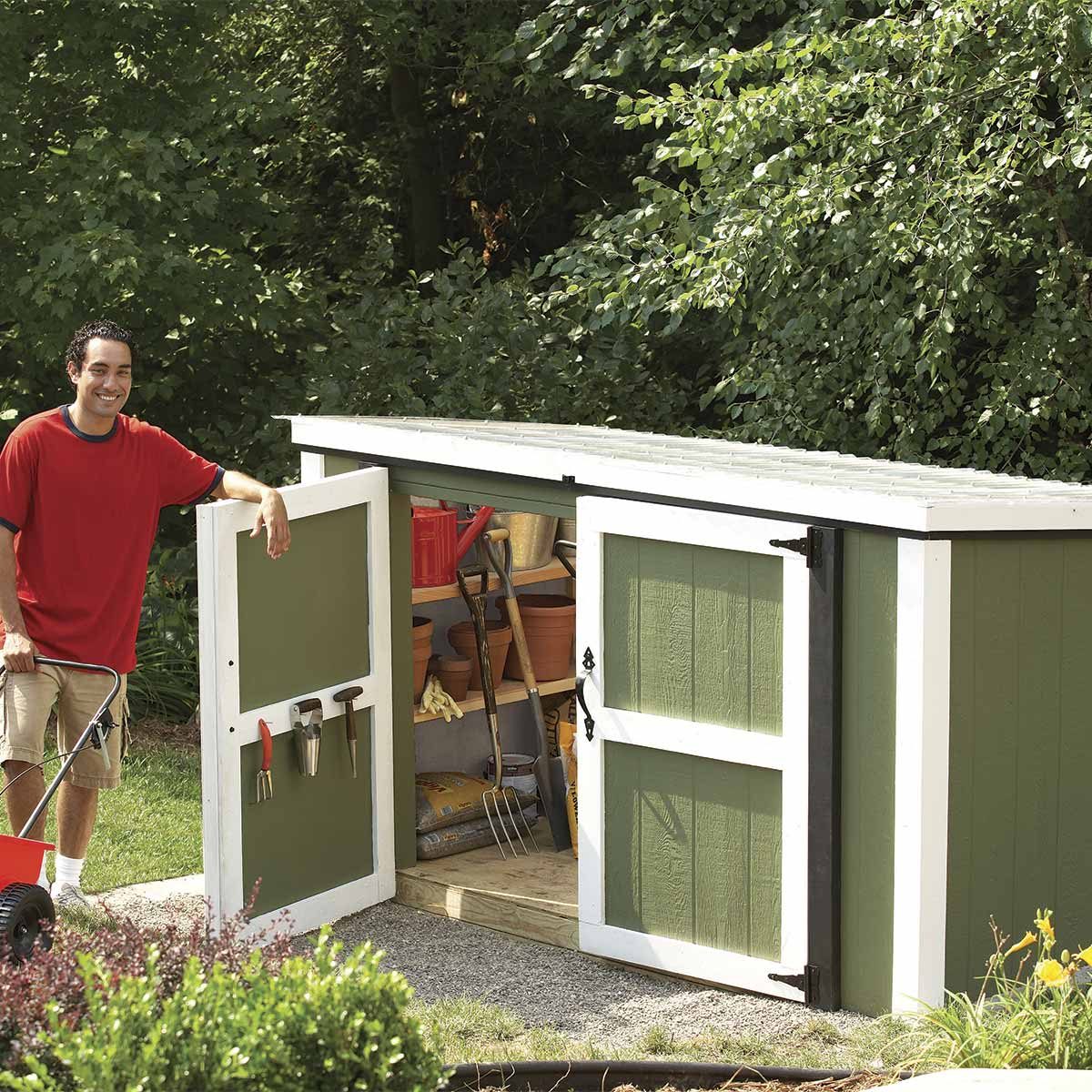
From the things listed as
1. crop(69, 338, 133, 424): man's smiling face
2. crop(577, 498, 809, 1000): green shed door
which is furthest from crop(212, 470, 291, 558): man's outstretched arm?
crop(577, 498, 809, 1000): green shed door

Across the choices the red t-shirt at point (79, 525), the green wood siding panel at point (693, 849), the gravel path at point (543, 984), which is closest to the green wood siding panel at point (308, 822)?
the gravel path at point (543, 984)

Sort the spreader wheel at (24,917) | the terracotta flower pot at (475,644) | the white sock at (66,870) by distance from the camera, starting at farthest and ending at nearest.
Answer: the terracotta flower pot at (475,644) < the white sock at (66,870) < the spreader wheel at (24,917)

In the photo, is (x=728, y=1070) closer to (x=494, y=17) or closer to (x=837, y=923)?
(x=837, y=923)

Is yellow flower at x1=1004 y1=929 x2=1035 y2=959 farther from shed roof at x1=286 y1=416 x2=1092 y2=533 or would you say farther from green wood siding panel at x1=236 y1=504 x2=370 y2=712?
green wood siding panel at x1=236 y1=504 x2=370 y2=712

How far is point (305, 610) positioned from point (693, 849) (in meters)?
1.63

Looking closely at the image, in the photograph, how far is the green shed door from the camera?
560 cm

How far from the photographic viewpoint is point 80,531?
5.89 m

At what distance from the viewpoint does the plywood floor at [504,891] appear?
6453 mm

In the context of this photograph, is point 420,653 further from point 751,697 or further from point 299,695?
point 751,697

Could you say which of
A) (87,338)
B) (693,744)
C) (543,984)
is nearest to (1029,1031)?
(693,744)

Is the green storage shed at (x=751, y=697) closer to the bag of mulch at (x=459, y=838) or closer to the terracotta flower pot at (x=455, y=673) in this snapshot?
the bag of mulch at (x=459, y=838)

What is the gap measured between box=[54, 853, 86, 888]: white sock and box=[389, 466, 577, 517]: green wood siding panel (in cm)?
181

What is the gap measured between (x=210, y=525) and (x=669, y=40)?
5.72 metres

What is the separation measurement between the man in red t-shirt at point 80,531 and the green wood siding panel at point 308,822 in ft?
2.06
